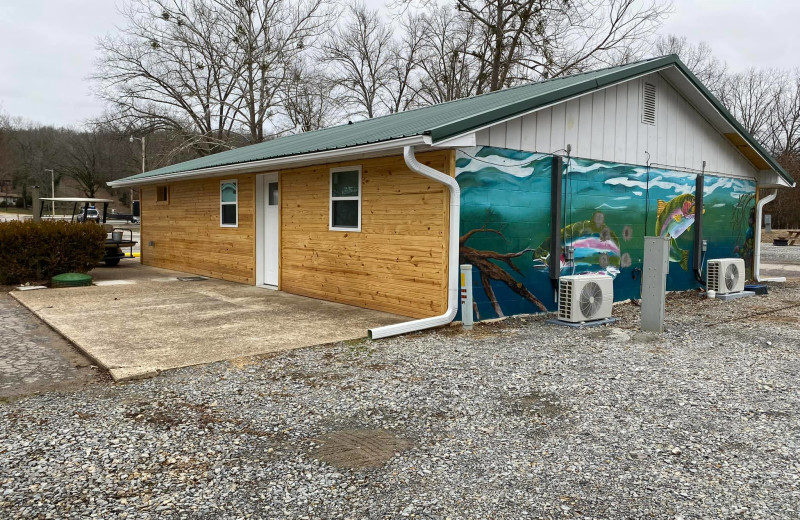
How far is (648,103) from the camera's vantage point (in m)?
9.20

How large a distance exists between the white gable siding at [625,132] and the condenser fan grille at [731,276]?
192cm

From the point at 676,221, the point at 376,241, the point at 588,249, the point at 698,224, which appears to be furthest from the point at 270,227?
the point at 698,224

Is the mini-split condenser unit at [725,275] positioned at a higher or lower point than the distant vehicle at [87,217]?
lower

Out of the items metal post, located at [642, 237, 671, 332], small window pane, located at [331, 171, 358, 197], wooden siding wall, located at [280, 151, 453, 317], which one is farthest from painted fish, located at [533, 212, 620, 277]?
small window pane, located at [331, 171, 358, 197]

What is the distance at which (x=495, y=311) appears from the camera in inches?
289

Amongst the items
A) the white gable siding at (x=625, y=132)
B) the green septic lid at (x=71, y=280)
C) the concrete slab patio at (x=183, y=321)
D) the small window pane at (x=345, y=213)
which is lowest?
the concrete slab patio at (x=183, y=321)

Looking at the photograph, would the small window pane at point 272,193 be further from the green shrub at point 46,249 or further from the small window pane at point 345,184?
the green shrub at point 46,249

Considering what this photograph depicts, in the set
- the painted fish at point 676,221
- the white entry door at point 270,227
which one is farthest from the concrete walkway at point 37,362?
the painted fish at point 676,221

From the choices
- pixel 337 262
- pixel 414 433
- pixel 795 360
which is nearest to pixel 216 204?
pixel 337 262

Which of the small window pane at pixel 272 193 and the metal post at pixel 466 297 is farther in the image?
the small window pane at pixel 272 193

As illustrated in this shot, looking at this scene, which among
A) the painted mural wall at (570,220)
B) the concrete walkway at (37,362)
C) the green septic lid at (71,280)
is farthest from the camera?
the green septic lid at (71,280)

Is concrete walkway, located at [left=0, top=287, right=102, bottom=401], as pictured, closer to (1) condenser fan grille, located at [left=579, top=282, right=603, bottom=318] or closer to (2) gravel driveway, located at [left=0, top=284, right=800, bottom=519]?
(2) gravel driveway, located at [left=0, top=284, right=800, bottom=519]

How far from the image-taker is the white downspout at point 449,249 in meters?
6.43

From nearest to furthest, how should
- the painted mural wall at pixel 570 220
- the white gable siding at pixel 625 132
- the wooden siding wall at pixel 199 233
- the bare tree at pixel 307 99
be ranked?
the painted mural wall at pixel 570 220 → the white gable siding at pixel 625 132 → the wooden siding wall at pixel 199 233 → the bare tree at pixel 307 99
